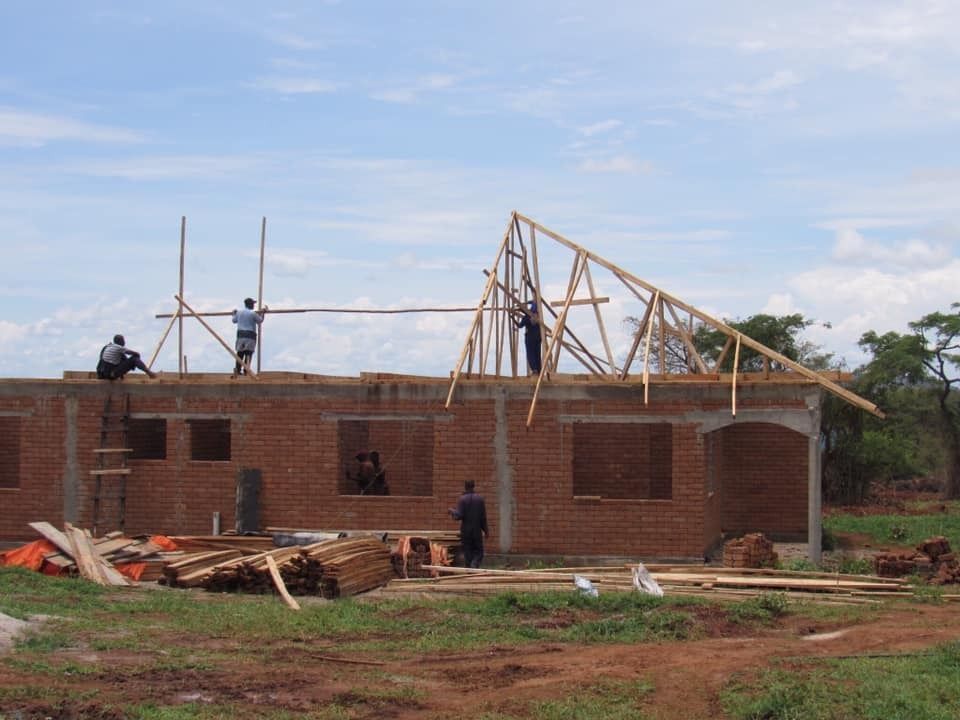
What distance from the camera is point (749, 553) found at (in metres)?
15.9

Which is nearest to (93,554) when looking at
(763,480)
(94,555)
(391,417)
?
(94,555)

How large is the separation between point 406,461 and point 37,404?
624 cm

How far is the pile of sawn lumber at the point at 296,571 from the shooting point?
1457 centimetres

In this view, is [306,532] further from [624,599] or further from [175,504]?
[624,599]

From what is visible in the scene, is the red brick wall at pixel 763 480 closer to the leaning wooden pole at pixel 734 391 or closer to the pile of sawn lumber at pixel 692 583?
the leaning wooden pole at pixel 734 391

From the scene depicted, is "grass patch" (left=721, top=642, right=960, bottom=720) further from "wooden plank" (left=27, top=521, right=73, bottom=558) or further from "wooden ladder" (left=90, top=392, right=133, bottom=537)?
"wooden ladder" (left=90, top=392, right=133, bottom=537)

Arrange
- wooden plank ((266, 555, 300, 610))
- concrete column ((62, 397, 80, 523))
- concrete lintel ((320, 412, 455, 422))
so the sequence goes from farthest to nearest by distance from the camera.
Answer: concrete column ((62, 397, 80, 523)), concrete lintel ((320, 412, 455, 422)), wooden plank ((266, 555, 300, 610))

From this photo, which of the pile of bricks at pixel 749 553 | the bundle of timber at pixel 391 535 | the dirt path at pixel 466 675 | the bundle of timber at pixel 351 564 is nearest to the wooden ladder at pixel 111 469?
the bundle of timber at pixel 391 535

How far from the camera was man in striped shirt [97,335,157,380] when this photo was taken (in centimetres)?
1877

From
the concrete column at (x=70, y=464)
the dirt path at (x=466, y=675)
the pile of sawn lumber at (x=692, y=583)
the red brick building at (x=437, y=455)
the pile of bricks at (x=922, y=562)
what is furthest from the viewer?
the concrete column at (x=70, y=464)

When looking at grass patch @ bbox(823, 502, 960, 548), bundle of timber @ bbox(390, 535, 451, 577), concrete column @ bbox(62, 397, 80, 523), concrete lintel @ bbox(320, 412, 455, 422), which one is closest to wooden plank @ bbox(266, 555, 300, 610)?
bundle of timber @ bbox(390, 535, 451, 577)

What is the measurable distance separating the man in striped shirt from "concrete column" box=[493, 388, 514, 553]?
573 centimetres

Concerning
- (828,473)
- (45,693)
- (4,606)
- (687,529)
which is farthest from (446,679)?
(828,473)

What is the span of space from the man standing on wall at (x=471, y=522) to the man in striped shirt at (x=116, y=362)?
5.89 metres
